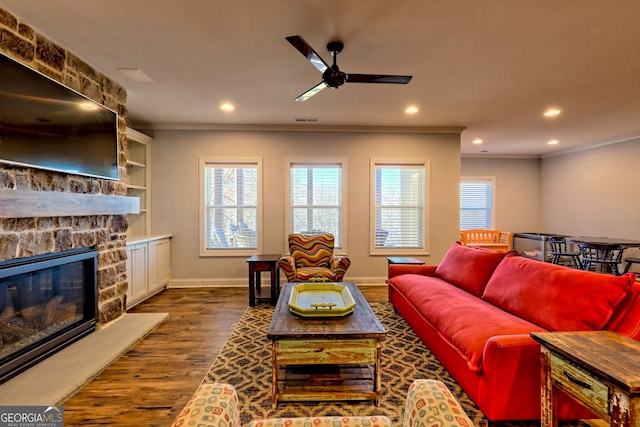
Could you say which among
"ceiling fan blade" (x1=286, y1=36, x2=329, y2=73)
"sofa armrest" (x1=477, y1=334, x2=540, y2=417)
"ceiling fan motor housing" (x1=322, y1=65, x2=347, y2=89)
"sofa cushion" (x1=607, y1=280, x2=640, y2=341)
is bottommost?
"sofa armrest" (x1=477, y1=334, x2=540, y2=417)

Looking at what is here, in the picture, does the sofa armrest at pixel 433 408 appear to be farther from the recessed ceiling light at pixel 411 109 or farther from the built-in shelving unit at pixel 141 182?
the built-in shelving unit at pixel 141 182

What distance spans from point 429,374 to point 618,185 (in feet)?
20.7

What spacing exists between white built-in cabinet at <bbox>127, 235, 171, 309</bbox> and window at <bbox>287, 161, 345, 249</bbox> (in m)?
2.06

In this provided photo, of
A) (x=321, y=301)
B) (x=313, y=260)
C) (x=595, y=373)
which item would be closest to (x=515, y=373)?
(x=595, y=373)

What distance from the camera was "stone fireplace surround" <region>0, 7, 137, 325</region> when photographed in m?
2.10

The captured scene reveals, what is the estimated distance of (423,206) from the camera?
5.22m

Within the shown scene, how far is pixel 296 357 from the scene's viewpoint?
6.39 ft

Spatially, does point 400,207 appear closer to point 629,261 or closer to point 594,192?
point 629,261

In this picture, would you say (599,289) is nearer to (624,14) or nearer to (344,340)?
(344,340)

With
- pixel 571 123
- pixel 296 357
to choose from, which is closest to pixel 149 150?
pixel 296 357

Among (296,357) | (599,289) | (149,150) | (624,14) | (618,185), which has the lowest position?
(296,357)

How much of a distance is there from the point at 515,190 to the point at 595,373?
749 cm

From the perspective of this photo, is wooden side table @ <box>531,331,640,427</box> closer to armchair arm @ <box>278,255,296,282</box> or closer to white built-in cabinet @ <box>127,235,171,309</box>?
armchair arm @ <box>278,255,296,282</box>

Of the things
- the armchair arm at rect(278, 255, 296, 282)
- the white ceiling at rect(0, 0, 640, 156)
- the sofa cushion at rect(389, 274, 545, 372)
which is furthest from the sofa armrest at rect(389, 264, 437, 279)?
the white ceiling at rect(0, 0, 640, 156)
